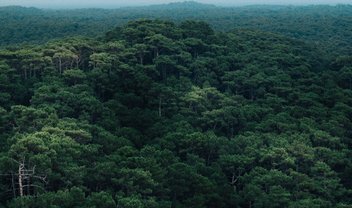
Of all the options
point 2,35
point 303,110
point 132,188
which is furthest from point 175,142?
point 2,35

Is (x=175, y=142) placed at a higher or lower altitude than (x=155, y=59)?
lower

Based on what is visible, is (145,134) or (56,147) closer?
(56,147)

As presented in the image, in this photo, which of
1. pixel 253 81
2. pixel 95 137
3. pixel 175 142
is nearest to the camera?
pixel 95 137

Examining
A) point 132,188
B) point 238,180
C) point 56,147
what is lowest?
point 238,180

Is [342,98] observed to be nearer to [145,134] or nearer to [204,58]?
[204,58]

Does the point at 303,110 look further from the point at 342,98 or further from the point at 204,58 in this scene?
the point at 204,58

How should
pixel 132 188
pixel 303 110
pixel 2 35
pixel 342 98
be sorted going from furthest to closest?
1. pixel 2 35
2. pixel 342 98
3. pixel 303 110
4. pixel 132 188

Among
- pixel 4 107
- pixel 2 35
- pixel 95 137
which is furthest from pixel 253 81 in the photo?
pixel 2 35
